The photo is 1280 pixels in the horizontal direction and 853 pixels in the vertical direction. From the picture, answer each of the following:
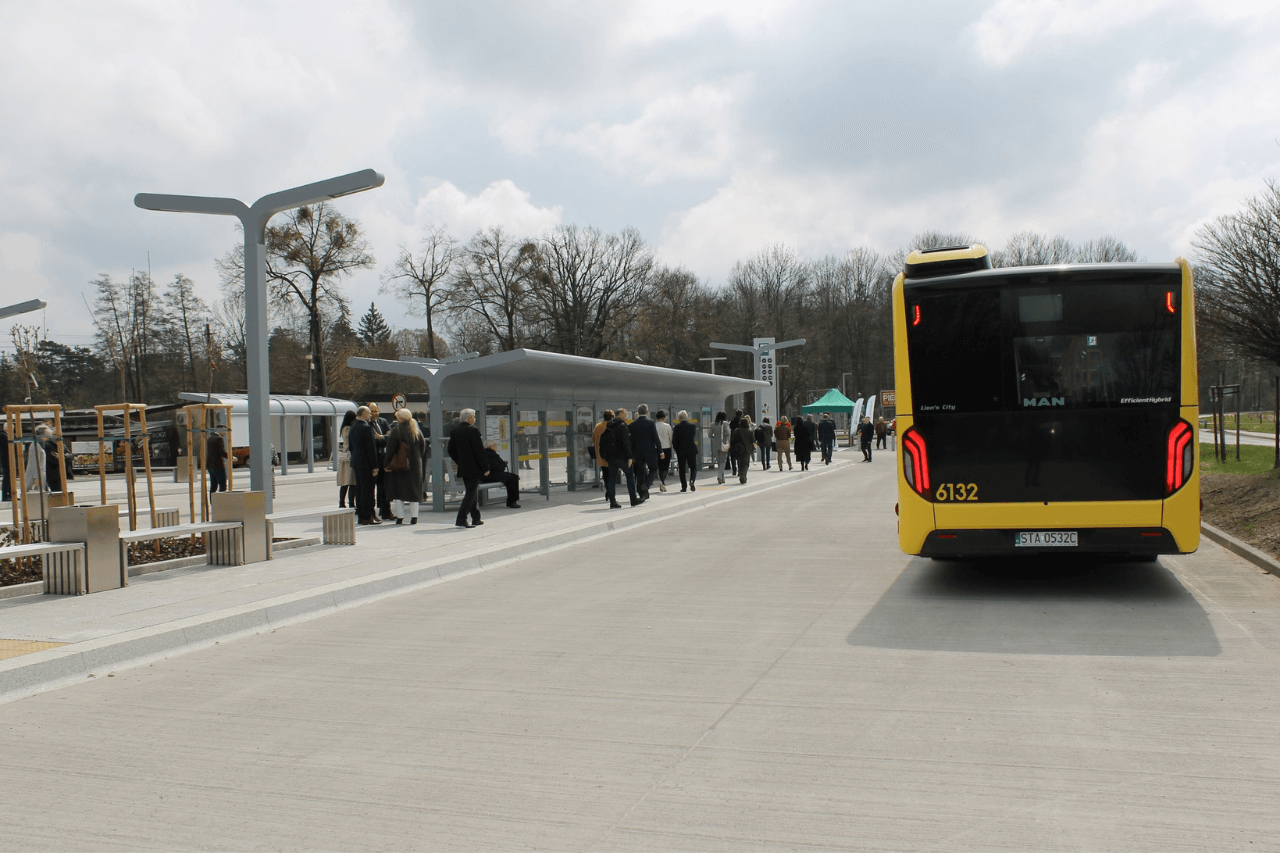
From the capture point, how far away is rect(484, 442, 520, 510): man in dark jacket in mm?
17016

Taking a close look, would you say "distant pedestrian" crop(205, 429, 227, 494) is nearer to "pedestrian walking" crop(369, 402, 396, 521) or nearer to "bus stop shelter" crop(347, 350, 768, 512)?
"bus stop shelter" crop(347, 350, 768, 512)

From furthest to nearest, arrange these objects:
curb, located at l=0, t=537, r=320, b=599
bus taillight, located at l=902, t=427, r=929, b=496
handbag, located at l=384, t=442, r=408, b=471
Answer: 1. handbag, located at l=384, t=442, r=408, b=471
2. curb, located at l=0, t=537, r=320, b=599
3. bus taillight, located at l=902, t=427, r=929, b=496

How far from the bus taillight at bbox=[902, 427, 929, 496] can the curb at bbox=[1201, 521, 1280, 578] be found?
12.1 ft

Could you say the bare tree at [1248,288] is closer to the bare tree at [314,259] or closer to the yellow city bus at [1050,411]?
the yellow city bus at [1050,411]

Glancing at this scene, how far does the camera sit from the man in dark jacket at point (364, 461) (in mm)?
14789

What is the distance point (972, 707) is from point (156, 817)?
12.3 ft

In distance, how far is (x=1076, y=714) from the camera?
16.8ft

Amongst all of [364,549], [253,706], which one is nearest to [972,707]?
[253,706]

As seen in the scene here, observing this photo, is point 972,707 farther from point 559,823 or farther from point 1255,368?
Result: point 1255,368

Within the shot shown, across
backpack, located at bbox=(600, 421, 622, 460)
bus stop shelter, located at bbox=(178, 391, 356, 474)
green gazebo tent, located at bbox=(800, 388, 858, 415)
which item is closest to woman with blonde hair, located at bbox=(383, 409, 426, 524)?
backpack, located at bbox=(600, 421, 622, 460)

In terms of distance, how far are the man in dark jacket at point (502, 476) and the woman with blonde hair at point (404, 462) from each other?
2.00 m

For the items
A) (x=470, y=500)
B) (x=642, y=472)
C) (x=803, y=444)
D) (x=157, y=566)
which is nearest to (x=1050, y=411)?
(x=470, y=500)

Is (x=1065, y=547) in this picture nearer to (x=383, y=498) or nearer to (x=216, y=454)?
(x=383, y=498)

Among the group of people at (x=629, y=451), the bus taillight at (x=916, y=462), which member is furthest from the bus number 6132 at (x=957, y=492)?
the group of people at (x=629, y=451)
